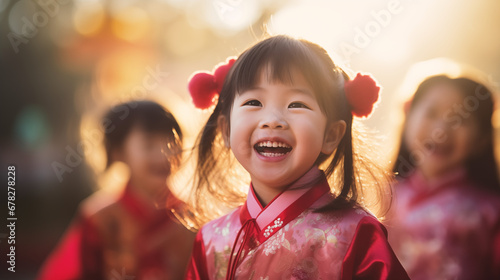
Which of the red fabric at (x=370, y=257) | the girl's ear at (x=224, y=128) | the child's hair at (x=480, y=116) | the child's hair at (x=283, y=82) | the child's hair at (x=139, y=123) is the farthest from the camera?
the child's hair at (x=480, y=116)

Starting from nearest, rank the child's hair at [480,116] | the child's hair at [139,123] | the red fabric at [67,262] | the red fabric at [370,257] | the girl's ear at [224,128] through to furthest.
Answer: the red fabric at [370,257], the girl's ear at [224,128], the child's hair at [139,123], the red fabric at [67,262], the child's hair at [480,116]

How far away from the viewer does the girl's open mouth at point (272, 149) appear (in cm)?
122

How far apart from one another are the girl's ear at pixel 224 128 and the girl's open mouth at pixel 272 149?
0.16 m

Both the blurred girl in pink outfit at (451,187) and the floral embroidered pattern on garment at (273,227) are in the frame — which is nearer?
the floral embroidered pattern on garment at (273,227)

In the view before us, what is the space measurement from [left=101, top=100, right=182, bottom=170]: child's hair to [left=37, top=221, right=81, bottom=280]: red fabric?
361 millimetres

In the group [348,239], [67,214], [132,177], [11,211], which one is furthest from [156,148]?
[67,214]

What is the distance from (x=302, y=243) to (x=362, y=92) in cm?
42

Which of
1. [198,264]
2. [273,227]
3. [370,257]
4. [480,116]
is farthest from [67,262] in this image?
[480,116]

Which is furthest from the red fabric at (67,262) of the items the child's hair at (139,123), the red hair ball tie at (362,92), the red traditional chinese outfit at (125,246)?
the red hair ball tie at (362,92)

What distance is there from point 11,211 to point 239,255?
127 cm

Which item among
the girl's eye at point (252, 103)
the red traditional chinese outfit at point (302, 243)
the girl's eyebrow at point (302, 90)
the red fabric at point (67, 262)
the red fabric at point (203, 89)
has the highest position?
the red fabric at point (203, 89)

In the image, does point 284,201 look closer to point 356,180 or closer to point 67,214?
point 356,180

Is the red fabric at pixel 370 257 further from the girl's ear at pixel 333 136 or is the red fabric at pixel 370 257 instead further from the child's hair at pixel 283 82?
the girl's ear at pixel 333 136

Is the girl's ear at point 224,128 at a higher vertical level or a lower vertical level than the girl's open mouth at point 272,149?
higher
